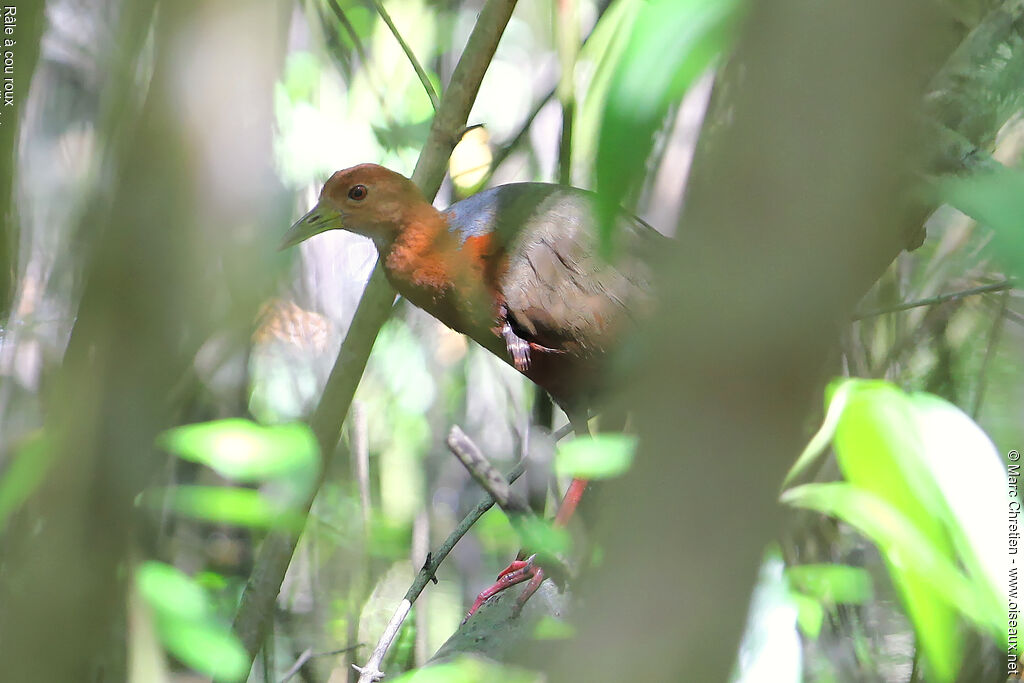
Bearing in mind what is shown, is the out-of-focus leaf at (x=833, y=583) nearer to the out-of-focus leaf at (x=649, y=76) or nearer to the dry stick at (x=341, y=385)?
the dry stick at (x=341, y=385)

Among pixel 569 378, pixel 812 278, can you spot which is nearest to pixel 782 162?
pixel 812 278

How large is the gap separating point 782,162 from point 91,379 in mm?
659

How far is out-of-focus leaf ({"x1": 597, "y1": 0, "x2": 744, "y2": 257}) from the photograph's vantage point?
382 mm

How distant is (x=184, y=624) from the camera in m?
0.97

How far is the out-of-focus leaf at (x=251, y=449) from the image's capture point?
89cm

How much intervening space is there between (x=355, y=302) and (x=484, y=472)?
1826 millimetres

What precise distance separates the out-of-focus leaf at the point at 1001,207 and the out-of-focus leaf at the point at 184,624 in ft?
2.76

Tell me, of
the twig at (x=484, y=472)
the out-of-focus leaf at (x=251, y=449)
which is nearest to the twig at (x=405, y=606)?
the out-of-focus leaf at (x=251, y=449)

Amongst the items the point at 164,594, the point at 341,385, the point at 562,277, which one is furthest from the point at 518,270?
the point at 164,594

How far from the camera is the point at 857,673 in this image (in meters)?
1.53

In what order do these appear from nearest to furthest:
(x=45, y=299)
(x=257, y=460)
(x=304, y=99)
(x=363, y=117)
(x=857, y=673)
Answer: (x=257, y=460) < (x=45, y=299) < (x=857, y=673) < (x=304, y=99) < (x=363, y=117)

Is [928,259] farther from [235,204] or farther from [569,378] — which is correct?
[235,204]

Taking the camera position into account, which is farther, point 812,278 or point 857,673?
point 857,673

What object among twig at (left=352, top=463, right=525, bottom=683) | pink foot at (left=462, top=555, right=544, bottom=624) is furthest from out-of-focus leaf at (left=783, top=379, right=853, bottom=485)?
pink foot at (left=462, top=555, right=544, bottom=624)
